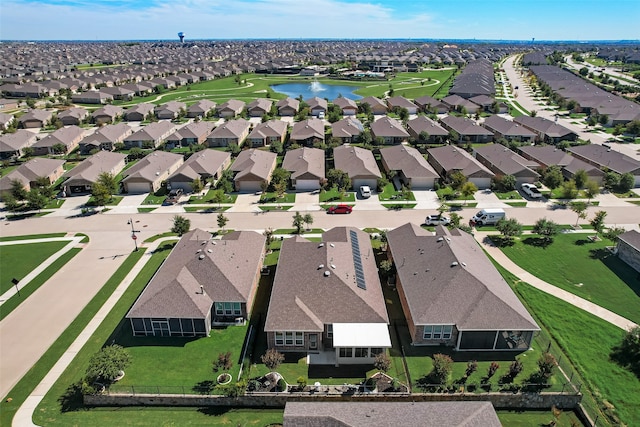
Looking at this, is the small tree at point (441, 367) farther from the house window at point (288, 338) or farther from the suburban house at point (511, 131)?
the suburban house at point (511, 131)

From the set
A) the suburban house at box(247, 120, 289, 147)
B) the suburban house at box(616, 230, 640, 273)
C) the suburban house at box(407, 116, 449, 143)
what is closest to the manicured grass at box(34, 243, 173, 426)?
the suburban house at box(247, 120, 289, 147)

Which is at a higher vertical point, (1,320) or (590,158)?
(590,158)

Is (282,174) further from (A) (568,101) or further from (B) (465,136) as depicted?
(A) (568,101)

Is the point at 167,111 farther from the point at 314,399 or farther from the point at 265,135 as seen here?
the point at 314,399

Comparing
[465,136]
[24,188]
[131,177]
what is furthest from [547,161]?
[24,188]

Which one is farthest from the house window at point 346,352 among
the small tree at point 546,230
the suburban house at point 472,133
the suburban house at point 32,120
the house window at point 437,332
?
the suburban house at point 32,120

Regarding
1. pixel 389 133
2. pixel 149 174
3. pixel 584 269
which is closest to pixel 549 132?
pixel 389 133
